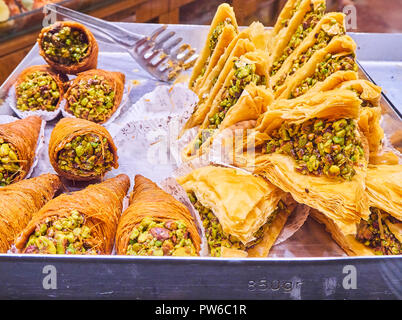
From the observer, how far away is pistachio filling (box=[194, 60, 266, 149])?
1.67m

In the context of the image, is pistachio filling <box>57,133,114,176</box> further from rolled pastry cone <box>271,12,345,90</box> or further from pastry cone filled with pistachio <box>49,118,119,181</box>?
rolled pastry cone <box>271,12,345,90</box>

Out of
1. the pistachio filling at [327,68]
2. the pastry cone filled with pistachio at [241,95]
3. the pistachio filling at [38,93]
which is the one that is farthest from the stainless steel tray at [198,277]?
the pistachio filling at [38,93]

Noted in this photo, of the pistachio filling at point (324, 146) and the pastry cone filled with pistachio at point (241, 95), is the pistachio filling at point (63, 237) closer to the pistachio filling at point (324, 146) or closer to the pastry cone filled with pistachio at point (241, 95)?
the pastry cone filled with pistachio at point (241, 95)

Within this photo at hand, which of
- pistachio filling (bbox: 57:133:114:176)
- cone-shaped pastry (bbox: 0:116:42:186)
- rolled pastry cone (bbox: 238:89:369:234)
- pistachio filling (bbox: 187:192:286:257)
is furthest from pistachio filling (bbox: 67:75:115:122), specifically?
rolled pastry cone (bbox: 238:89:369:234)

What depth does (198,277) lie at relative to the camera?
1.11m

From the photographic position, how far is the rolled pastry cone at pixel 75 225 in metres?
1.23

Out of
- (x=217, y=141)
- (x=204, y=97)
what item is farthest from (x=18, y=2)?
(x=217, y=141)

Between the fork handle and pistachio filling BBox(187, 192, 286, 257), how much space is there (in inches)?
56.6

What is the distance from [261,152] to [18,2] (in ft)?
5.18

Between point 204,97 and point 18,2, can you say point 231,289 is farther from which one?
point 18,2

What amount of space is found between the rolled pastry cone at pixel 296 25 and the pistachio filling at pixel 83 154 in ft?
3.81
